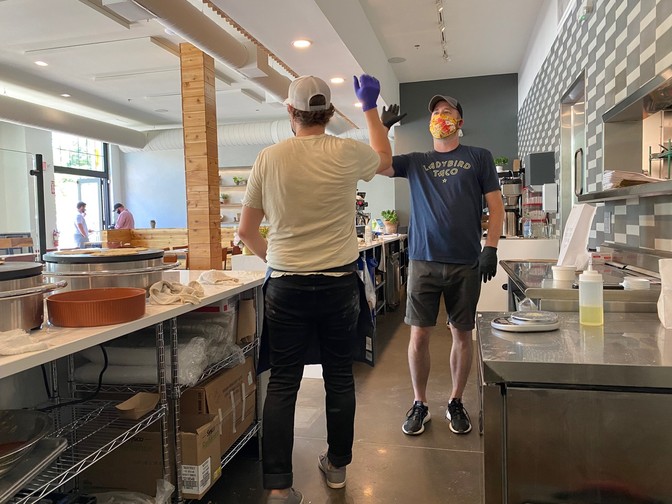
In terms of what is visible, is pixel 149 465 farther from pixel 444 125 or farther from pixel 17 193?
pixel 17 193

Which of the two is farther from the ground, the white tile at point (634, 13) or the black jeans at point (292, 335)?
the white tile at point (634, 13)

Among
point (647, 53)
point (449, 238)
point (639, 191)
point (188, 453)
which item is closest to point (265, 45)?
point (449, 238)

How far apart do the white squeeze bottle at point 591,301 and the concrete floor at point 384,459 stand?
1.82 ft

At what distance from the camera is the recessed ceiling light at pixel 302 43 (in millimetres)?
4520

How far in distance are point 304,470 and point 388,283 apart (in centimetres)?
395

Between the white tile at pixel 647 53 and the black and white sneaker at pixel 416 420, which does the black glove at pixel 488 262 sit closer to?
the black and white sneaker at pixel 416 420

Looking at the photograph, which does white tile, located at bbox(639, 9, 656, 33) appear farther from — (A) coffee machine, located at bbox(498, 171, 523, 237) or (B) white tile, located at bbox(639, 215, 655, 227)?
(A) coffee machine, located at bbox(498, 171, 523, 237)

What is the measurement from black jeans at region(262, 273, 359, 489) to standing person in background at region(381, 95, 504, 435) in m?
0.72

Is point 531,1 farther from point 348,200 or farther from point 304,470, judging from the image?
point 304,470

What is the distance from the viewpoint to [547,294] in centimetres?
145

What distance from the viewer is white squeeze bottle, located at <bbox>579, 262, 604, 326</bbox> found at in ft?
4.07

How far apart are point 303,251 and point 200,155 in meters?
2.69

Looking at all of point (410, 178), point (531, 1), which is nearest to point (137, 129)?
point (531, 1)

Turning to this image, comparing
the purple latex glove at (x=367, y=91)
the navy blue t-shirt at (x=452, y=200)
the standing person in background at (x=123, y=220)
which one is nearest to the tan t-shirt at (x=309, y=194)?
the purple latex glove at (x=367, y=91)
